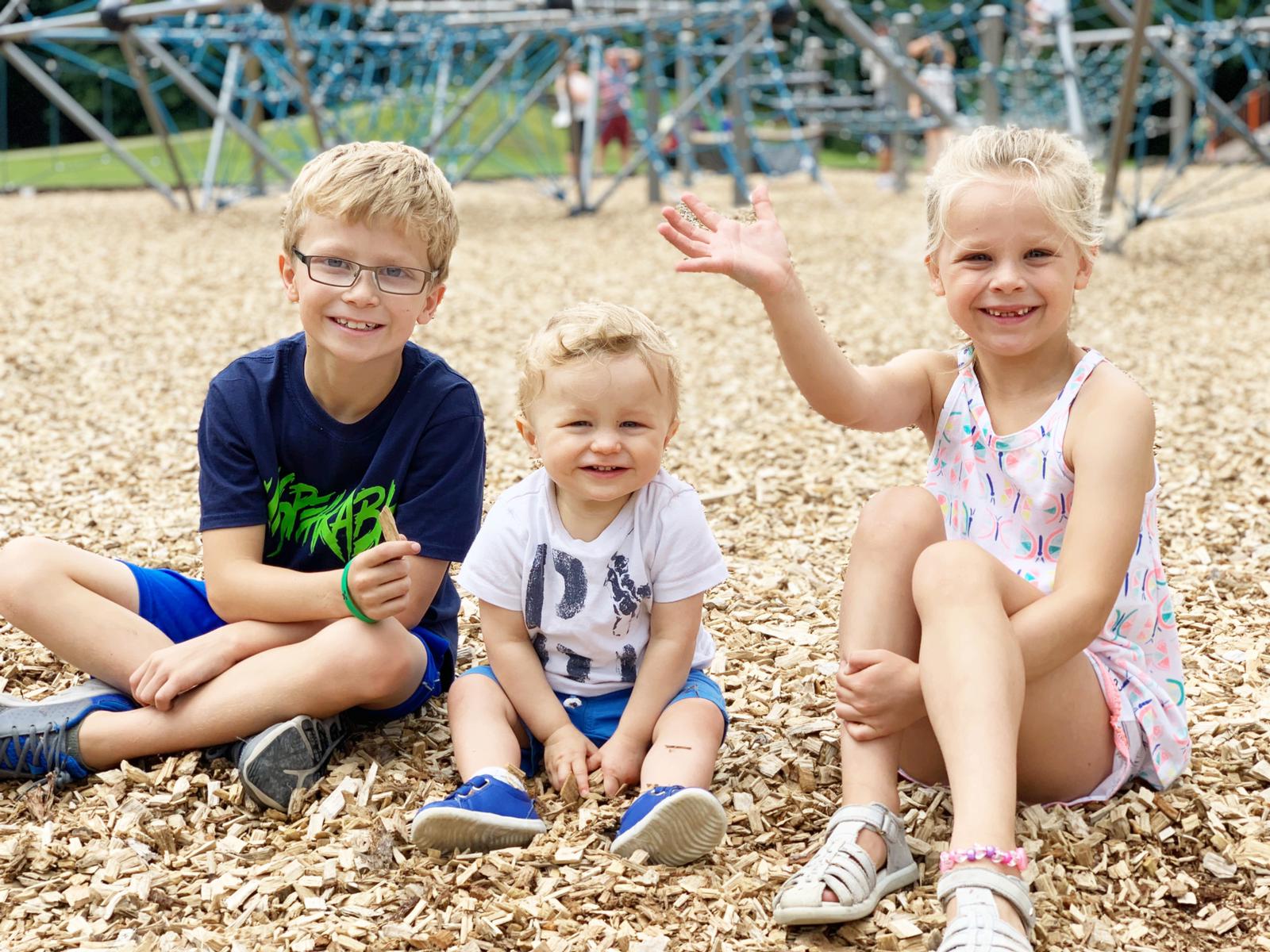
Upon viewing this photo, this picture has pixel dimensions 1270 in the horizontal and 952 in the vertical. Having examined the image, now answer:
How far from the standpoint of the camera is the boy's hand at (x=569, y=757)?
2.22m

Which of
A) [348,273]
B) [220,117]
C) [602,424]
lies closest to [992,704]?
[602,424]

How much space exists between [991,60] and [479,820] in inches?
505

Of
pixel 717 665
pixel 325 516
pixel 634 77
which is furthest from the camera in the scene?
pixel 634 77

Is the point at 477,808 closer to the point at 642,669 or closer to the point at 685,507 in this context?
the point at 642,669

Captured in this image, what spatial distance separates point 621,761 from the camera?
7.32ft

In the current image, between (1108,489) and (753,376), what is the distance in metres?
3.65

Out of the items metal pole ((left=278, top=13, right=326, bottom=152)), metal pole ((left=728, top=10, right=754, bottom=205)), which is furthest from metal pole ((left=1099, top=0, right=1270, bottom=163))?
metal pole ((left=278, top=13, right=326, bottom=152))

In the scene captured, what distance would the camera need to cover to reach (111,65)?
68.0 feet

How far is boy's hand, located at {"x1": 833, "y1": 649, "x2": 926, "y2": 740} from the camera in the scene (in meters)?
2.05

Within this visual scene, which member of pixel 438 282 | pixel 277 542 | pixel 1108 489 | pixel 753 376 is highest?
pixel 438 282

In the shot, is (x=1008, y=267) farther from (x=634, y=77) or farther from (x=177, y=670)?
(x=634, y=77)

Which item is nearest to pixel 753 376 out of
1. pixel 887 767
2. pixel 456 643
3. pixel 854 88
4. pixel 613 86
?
pixel 456 643

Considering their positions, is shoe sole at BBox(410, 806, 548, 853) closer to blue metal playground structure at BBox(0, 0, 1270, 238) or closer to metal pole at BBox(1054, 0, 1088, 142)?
blue metal playground structure at BBox(0, 0, 1270, 238)

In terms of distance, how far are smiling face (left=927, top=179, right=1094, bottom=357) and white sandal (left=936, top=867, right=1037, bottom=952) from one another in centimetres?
84
